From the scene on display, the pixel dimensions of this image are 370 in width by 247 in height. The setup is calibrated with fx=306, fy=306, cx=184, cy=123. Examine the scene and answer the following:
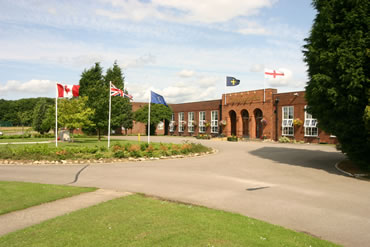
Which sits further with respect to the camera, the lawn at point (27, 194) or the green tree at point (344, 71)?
the green tree at point (344, 71)

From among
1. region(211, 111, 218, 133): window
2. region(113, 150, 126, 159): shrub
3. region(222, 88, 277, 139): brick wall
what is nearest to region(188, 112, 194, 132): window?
region(211, 111, 218, 133): window

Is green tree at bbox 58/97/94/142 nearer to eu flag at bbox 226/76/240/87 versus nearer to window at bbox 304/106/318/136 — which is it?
eu flag at bbox 226/76/240/87

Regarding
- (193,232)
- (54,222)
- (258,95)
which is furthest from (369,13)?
(258,95)

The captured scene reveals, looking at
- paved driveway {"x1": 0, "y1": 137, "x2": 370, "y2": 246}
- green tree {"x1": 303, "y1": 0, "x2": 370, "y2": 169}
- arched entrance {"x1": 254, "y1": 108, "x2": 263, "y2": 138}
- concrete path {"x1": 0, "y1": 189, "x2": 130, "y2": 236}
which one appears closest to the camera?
concrete path {"x1": 0, "y1": 189, "x2": 130, "y2": 236}

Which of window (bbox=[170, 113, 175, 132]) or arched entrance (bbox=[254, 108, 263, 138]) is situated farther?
window (bbox=[170, 113, 175, 132])

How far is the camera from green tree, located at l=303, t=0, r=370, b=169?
1202 centimetres

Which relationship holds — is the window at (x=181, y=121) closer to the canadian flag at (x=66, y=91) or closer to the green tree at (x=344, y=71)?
the canadian flag at (x=66, y=91)

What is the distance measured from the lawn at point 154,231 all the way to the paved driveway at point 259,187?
0.98 m

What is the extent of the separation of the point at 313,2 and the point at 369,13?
2.90 meters

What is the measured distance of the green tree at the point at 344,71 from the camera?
12023mm

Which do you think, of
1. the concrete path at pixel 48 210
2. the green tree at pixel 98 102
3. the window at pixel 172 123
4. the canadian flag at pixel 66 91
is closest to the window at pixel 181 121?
the window at pixel 172 123

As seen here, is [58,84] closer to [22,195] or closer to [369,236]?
[22,195]

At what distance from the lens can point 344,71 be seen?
40.5 ft

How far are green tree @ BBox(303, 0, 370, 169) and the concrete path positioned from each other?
9.53m
